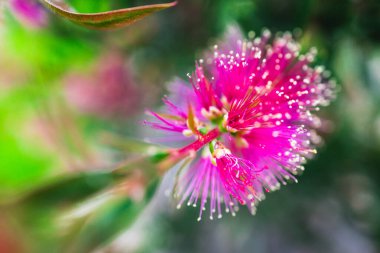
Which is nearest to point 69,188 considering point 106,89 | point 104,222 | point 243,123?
point 104,222

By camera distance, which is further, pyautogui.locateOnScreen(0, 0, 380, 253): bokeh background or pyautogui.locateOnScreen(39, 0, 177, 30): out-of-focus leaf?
pyautogui.locateOnScreen(0, 0, 380, 253): bokeh background

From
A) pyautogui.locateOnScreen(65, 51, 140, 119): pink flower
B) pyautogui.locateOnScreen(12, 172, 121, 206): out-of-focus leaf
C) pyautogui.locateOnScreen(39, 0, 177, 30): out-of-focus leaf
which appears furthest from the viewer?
pyautogui.locateOnScreen(65, 51, 140, 119): pink flower

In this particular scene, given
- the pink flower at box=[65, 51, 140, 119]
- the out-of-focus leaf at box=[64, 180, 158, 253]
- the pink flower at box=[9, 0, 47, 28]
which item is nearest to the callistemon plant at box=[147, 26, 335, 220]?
the out-of-focus leaf at box=[64, 180, 158, 253]

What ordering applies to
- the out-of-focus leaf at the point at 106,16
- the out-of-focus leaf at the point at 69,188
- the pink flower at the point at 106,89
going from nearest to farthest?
1. the out-of-focus leaf at the point at 106,16
2. the out-of-focus leaf at the point at 69,188
3. the pink flower at the point at 106,89

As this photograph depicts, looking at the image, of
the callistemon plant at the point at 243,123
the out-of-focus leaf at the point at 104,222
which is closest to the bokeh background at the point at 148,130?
the out-of-focus leaf at the point at 104,222

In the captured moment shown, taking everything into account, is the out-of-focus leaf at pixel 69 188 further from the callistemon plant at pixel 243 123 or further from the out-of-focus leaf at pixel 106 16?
the out-of-focus leaf at pixel 106 16

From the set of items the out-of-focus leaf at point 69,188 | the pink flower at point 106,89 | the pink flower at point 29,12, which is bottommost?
the out-of-focus leaf at point 69,188

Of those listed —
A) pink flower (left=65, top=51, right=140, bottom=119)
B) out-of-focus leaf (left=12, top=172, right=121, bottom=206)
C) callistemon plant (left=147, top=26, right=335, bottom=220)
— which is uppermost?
pink flower (left=65, top=51, right=140, bottom=119)

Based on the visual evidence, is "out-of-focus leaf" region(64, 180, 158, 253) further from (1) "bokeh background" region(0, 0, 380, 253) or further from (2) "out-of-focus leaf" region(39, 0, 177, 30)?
(2) "out-of-focus leaf" region(39, 0, 177, 30)

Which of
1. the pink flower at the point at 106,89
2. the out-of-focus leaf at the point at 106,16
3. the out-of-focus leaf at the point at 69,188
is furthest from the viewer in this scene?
the pink flower at the point at 106,89
